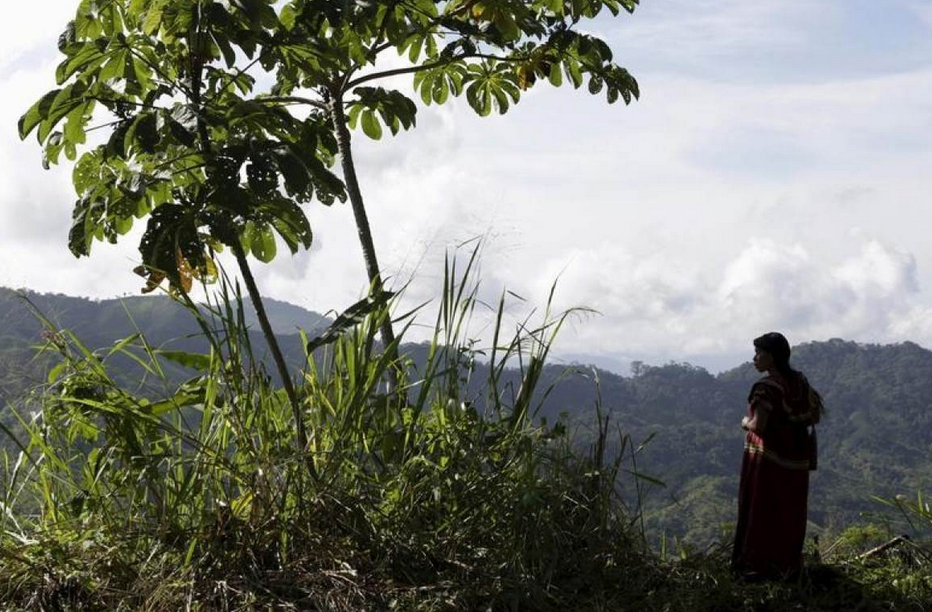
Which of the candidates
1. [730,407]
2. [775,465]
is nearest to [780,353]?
[775,465]

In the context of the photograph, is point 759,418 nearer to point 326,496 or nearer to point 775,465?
point 775,465

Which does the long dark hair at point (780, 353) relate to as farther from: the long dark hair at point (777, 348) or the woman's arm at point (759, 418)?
the woman's arm at point (759, 418)

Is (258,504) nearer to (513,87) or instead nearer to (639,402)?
(513,87)

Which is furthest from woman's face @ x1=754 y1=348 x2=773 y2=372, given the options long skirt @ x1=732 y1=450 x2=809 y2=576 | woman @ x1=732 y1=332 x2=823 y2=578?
long skirt @ x1=732 y1=450 x2=809 y2=576

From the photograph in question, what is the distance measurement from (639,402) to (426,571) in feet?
399

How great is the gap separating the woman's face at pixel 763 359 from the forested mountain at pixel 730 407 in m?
66.7

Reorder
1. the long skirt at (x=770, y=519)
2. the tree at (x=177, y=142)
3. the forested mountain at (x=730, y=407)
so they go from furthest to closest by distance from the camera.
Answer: the forested mountain at (x=730, y=407) < the long skirt at (x=770, y=519) < the tree at (x=177, y=142)

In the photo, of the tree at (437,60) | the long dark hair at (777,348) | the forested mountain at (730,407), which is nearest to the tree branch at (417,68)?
the tree at (437,60)

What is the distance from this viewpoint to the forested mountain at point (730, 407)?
84.8 metres

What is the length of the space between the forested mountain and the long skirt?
66489mm

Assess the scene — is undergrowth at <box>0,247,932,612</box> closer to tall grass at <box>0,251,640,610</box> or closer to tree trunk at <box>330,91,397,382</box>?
tall grass at <box>0,251,640,610</box>

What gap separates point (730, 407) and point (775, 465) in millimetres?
126051

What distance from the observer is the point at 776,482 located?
457cm

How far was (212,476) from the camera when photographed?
3576 mm
